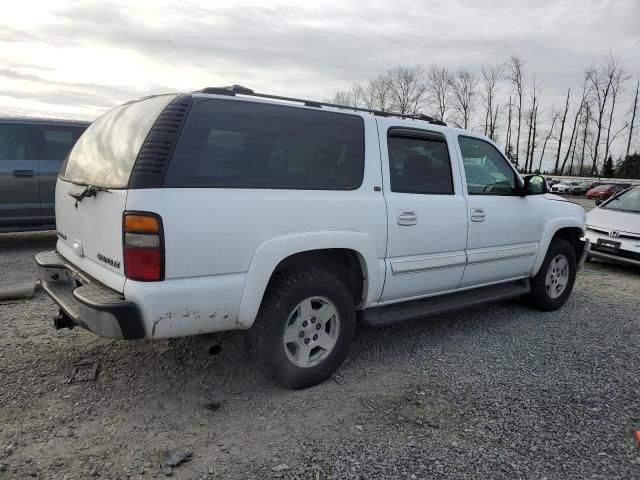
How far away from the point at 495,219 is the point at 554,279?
4.91 ft

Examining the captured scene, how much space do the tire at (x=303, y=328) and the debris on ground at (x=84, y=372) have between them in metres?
1.18

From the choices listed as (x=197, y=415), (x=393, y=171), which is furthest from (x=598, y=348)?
(x=197, y=415)

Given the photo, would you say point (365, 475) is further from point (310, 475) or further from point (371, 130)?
point (371, 130)

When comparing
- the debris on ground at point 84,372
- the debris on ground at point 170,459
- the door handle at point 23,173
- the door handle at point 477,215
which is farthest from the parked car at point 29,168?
the door handle at point 477,215

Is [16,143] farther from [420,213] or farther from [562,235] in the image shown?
[562,235]

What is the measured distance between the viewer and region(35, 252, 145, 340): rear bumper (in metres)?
2.54

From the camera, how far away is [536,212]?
4828 millimetres

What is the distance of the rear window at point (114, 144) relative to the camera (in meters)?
2.76

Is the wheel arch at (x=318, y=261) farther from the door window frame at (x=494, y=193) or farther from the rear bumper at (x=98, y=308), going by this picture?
the door window frame at (x=494, y=193)

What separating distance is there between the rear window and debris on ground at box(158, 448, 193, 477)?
1.42 metres

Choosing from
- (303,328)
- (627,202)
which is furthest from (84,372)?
(627,202)

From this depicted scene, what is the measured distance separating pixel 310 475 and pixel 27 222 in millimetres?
6359

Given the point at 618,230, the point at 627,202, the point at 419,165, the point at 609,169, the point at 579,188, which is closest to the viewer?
the point at 419,165

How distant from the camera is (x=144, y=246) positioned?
2.54 metres
